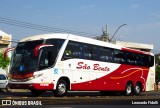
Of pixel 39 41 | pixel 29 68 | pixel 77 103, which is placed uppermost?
pixel 39 41

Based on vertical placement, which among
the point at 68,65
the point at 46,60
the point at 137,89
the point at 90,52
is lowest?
the point at 137,89

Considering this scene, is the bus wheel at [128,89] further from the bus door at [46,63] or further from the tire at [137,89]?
the bus door at [46,63]

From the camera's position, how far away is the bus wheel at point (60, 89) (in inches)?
794

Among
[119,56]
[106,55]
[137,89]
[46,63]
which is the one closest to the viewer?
[46,63]

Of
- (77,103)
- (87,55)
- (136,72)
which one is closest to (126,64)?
(136,72)

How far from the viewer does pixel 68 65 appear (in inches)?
824

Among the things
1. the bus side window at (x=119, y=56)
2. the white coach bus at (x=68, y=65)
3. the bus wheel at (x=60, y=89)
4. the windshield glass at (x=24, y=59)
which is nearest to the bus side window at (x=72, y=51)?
the white coach bus at (x=68, y=65)

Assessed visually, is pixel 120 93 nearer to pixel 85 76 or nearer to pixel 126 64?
pixel 126 64

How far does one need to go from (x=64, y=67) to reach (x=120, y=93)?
8893 millimetres

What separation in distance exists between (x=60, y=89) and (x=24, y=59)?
2652 millimetres

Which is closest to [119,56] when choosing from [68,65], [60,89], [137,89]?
[137,89]

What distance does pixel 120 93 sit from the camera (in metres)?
28.2

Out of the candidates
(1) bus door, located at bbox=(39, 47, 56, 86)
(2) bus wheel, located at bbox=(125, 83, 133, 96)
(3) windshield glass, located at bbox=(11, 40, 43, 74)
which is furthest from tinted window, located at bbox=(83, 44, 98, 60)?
(2) bus wheel, located at bbox=(125, 83, 133, 96)

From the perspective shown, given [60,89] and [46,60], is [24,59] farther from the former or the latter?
[60,89]
